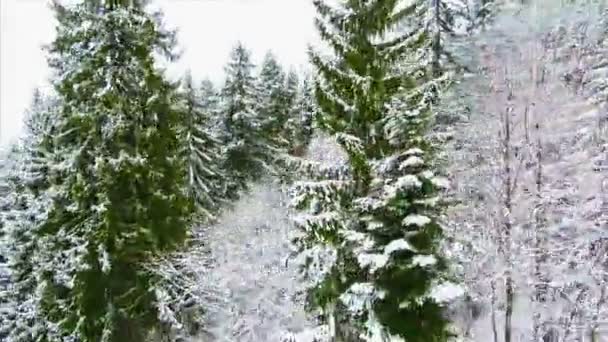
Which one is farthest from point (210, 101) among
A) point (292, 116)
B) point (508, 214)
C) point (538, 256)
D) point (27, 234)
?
point (538, 256)

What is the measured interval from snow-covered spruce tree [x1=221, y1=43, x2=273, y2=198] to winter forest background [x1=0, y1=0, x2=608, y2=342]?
7.99 m

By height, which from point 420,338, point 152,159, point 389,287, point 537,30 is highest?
point 537,30

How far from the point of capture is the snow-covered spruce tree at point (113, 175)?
15.6m

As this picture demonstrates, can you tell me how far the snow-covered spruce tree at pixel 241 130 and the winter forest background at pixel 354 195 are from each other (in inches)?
315

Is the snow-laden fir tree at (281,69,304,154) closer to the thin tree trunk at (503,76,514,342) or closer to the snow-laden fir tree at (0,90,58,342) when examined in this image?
the snow-laden fir tree at (0,90,58,342)

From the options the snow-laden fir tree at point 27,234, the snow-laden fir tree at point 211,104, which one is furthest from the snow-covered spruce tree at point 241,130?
the snow-laden fir tree at point 27,234

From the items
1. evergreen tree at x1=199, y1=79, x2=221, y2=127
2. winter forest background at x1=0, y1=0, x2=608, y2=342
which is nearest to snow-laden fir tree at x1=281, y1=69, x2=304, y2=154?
evergreen tree at x1=199, y1=79, x2=221, y2=127

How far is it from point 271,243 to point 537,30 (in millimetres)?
10971

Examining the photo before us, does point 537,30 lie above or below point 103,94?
above

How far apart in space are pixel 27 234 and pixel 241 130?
13.5m

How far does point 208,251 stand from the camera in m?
21.0

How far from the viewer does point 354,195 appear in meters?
13.3

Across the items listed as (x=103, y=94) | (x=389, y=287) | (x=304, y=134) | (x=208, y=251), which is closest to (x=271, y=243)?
(x=208, y=251)

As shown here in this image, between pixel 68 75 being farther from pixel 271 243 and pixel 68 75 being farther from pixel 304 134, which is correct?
pixel 304 134
